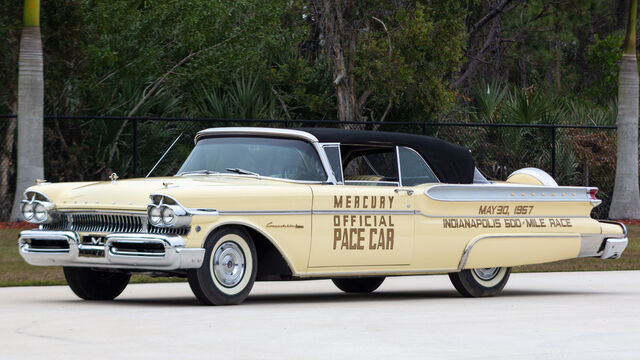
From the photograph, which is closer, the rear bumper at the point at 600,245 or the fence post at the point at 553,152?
the rear bumper at the point at 600,245

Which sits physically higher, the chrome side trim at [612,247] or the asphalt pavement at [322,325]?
the chrome side trim at [612,247]

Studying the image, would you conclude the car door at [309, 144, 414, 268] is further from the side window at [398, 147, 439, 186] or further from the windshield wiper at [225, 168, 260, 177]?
the windshield wiper at [225, 168, 260, 177]

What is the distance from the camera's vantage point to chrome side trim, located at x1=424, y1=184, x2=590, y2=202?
41.7 feet

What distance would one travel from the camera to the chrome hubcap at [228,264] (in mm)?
11008

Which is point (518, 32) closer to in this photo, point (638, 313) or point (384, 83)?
point (384, 83)

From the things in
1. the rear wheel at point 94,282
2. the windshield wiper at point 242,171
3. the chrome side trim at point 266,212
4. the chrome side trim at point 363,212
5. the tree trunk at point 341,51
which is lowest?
the rear wheel at point 94,282

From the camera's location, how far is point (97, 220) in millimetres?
11250

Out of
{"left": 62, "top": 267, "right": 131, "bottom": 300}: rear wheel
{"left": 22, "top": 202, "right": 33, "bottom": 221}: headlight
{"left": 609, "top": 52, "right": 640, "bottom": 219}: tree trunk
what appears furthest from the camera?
{"left": 609, "top": 52, "right": 640, "bottom": 219}: tree trunk

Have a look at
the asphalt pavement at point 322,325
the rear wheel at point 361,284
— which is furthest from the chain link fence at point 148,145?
the asphalt pavement at point 322,325

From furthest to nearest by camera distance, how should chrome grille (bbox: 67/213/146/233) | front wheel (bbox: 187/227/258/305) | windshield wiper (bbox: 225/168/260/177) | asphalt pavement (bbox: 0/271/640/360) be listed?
windshield wiper (bbox: 225/168/260/177), chrome grille (bbox: 67/213/146/233), front wheel (bbox: 187/227/258/305), asphalt pavement (bbox: 0/271/640/360)

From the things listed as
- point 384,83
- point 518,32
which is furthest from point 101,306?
point 518,32

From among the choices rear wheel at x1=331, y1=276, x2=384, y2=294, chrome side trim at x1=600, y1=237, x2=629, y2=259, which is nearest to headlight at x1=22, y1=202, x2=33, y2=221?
rear wheel at x1=331, y1=276, x2=384, y2=294

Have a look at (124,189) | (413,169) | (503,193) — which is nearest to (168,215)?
(124,189)

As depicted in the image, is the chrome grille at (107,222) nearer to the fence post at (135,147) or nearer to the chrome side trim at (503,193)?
the chrome side trim at (503,193)
